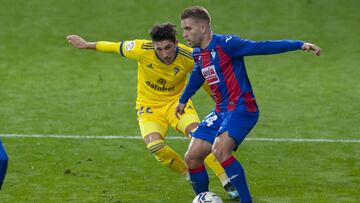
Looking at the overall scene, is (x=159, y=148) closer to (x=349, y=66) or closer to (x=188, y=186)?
(x=188, y=186)

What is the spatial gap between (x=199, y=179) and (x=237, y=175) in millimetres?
732

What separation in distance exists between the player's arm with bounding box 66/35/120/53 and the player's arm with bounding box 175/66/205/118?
1233mm

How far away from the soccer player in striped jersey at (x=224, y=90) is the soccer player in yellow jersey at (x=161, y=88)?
0.85 m

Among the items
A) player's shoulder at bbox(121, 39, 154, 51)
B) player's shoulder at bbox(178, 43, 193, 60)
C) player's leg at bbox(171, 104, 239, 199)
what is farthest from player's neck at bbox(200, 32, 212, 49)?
player's shoulder at bbox(121, 39, 154, 51)

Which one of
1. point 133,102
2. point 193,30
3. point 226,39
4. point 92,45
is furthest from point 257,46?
point 133,102

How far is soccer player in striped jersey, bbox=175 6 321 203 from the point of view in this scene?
442 inches

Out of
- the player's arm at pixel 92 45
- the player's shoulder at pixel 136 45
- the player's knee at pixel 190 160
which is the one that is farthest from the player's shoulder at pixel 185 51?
the player's knee at pixel 190 160

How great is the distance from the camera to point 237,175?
11195 millimetres

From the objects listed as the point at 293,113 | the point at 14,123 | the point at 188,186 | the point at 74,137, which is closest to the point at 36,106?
the point at 14,123

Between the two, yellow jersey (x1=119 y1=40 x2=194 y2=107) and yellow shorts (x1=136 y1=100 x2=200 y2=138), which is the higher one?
yellow jersey (x1=119 y1=40 x2=194 y2=107)

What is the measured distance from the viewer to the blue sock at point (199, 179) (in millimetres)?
11766

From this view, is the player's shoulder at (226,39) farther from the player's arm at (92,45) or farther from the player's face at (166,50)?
the player's arm at (92,45)

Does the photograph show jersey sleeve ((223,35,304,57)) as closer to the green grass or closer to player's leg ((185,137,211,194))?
player's leg ((185,137,211,194))

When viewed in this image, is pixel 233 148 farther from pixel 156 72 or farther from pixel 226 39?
pixel 156 72
